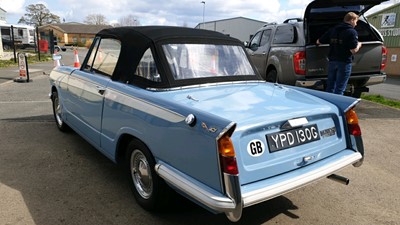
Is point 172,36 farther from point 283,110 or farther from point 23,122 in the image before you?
point 23,122

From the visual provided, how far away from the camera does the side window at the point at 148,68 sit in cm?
340

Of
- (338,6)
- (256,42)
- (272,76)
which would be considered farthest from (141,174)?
(256,42)

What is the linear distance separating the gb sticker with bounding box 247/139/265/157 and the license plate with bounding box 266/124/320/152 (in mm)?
88

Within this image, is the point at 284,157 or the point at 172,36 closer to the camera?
the point at 284,157

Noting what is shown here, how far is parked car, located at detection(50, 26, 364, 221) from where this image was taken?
8.22ft

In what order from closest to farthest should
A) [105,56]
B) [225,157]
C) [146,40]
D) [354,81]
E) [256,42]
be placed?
[225,157], [146,40], [105,56], [354,81], [256,42]

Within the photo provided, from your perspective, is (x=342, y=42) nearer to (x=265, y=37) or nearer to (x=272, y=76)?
(x=272, y=76)

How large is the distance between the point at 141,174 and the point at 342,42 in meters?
4.88

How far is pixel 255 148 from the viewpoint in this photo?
8.64ft

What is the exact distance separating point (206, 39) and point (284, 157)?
5.77 ft

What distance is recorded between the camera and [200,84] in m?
3.49

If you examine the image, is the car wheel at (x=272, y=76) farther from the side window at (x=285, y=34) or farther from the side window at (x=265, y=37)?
the side window at (x=265, y=37)

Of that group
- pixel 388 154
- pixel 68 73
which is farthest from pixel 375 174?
pixel 68 73

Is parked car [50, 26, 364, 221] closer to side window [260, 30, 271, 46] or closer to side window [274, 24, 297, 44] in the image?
side window [274, 24, 297, 44]
